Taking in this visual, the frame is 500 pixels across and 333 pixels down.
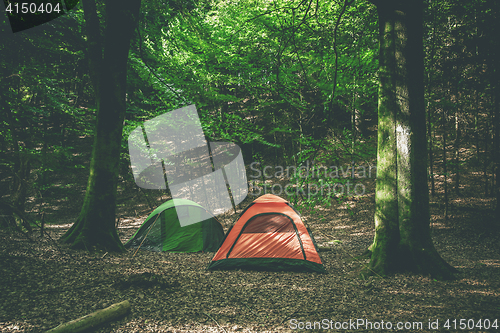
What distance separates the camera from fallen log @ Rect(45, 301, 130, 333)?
9.52 feet

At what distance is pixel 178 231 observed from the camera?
26.3 feet

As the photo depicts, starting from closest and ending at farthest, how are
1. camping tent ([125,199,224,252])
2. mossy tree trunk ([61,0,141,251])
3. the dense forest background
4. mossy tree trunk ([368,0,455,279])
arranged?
mossy tree trunk ([368,0,455,279]), mossy tree trunk ([61,0,141,251]), the dense forest background, camping tent ([125,199,224,252])

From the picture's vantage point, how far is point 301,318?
3574 millimetres

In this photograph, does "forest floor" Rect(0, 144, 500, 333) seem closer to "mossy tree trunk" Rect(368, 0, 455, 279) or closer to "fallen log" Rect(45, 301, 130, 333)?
"fallen log" Rect(45, 301, 130, 333)

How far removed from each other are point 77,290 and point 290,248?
156 inches

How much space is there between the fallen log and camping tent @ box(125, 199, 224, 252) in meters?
4.32

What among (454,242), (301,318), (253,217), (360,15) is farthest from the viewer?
(360,15)

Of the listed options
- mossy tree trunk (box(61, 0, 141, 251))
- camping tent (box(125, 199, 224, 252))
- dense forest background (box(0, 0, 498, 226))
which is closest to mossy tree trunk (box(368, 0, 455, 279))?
dense forest background (box(0, 0, 498, 226))

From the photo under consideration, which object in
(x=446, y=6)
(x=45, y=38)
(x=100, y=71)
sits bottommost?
(x=100, y=71)

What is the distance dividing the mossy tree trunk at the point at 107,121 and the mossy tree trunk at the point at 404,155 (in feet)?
19.3

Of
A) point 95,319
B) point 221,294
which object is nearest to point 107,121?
point 95,319

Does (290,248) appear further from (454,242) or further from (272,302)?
(454,242)

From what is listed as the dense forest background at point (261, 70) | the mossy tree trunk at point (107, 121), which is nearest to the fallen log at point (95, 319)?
the mossy tree trunk at point (107, 121)

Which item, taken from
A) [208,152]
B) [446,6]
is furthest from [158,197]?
[446,6]
